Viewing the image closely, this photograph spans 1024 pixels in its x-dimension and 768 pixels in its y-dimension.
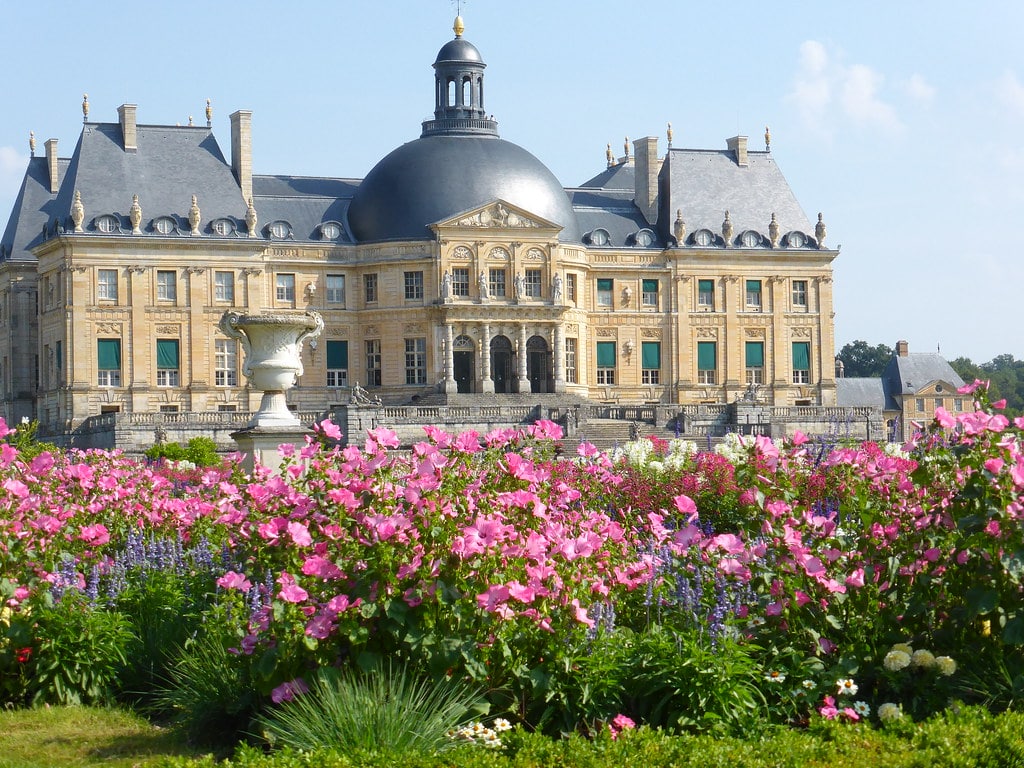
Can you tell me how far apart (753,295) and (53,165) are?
29672mm

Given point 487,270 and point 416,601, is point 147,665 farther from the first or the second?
point 487,270

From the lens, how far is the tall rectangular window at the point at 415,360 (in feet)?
206

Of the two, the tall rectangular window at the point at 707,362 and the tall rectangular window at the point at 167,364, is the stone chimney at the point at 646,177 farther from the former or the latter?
the tall rectangular window at the point at 167,364

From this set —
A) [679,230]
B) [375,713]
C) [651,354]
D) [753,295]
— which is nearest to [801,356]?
[753,295]

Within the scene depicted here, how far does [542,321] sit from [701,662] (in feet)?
174

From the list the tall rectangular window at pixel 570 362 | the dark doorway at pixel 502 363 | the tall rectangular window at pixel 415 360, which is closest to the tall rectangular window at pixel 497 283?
the dark doorway at pixel 502 363

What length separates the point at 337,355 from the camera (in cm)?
6334

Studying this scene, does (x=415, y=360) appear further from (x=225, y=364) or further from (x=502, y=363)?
(x=225, y=364)

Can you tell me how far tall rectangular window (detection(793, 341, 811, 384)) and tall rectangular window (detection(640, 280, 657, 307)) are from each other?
636 cm

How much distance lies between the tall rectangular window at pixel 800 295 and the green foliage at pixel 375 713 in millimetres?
59122

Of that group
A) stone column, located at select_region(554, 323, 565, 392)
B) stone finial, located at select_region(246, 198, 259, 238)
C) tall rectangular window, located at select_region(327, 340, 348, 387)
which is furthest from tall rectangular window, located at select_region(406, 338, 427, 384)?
stone finial, located at select_region(246, 198, 259, 238)

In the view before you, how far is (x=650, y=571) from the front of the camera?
36.1ft

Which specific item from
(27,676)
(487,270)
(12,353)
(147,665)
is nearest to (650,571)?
(147,665)

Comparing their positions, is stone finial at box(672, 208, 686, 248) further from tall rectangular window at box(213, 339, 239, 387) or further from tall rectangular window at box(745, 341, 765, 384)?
tall rectangular window at box(213, 339, 239, 387)
